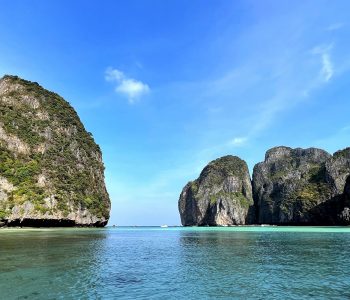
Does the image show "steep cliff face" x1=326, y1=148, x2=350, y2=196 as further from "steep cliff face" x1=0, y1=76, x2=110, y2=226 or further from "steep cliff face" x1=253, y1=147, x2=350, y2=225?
"steep cliff face" x1=0, y1=76, x2=110, y2=226

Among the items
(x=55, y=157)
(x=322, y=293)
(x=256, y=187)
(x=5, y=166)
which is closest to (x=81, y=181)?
(x=55, y=157)

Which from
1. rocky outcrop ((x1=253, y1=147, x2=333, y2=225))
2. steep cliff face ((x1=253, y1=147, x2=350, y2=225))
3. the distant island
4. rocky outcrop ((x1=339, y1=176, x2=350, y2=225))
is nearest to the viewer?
rocky outcrop ((x1=339, y1=176, x2=350, y2=225))

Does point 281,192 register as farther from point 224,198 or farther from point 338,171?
point 224,198

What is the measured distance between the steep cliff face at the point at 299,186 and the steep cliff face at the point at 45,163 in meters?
76.8

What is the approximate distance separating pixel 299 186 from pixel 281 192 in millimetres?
9422

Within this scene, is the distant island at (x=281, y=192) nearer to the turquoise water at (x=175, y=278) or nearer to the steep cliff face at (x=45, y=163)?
the steep cliff face at (x=45, y=163)

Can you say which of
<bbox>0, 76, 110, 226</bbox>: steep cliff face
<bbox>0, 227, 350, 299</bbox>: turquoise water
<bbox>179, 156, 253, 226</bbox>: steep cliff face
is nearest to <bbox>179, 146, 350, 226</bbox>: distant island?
<bbox>179, 156, 253, 226</bbox>: steep cliff face

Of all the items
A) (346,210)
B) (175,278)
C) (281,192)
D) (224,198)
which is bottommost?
(175,278)

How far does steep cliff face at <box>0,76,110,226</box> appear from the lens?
83.9 meters

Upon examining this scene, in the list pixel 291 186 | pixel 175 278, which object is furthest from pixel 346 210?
pixel 175 278

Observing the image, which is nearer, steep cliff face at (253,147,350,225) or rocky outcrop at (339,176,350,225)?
rocky outcrop at (339,176,350,225)

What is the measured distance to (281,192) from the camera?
160375 mm

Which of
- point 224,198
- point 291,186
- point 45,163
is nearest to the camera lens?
point 45,163

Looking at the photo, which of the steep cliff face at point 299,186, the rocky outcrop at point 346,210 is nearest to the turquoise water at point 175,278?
the rocky outcrop at point 346,210
